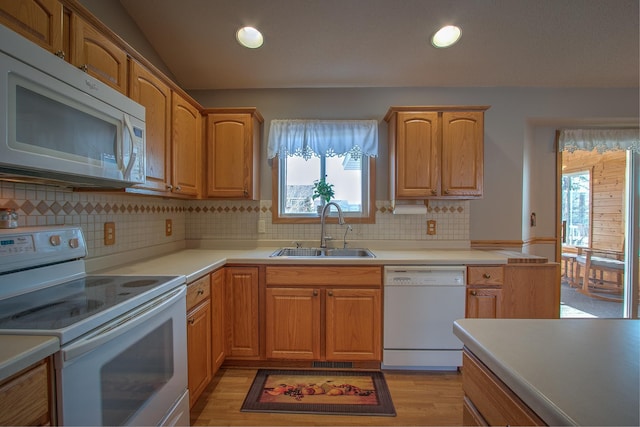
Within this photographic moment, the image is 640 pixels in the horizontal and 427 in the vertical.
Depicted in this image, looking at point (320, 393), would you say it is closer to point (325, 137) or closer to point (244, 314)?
point (244, 314)

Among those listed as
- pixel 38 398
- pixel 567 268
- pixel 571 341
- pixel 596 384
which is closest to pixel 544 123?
pixel 567 268

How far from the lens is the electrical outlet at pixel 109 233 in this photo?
5.68ft

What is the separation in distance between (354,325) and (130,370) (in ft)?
4.69

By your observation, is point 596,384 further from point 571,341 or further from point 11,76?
point 11,76

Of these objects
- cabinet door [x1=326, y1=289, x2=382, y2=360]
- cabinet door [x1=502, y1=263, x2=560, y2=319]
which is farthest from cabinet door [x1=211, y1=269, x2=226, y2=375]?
cabinet door [x1=502, y1=263, x2=560, y2=319]

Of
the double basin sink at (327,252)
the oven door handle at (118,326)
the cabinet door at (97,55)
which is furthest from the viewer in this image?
the double basin sink at (327,252)

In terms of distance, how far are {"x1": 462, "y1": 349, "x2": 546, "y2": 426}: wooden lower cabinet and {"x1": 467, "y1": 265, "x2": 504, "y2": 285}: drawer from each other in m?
1.41

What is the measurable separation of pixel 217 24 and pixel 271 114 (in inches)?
32.0

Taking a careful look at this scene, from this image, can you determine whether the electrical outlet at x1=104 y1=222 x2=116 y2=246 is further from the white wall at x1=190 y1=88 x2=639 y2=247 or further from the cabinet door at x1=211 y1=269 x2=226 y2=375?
the white wall at x1=190 y1=88 x2=639 y2=247

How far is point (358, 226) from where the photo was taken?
8.73 feet

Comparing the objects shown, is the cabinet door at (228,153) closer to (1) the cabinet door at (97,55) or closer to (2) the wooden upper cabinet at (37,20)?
(1) the cabinet door at (97,55)

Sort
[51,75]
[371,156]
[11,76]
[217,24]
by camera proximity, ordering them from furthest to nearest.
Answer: [371,156]
[217,24]
[51,75]
[11,76]

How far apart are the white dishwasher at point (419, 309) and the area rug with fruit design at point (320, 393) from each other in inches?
10.1

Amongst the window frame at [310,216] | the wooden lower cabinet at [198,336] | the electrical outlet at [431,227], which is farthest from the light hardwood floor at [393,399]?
the window frame at [310,216]
